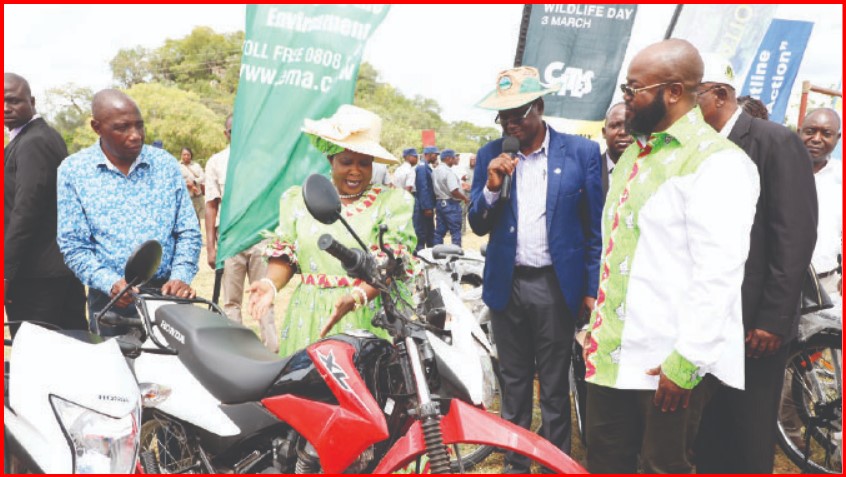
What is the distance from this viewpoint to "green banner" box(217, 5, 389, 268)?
4.07 m

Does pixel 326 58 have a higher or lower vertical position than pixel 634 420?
higher

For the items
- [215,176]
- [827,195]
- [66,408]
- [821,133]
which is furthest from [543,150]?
[215,176]

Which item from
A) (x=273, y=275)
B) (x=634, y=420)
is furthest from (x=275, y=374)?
(x=634, y=420)

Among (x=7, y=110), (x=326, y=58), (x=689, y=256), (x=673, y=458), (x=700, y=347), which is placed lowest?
(x=673, y=458)

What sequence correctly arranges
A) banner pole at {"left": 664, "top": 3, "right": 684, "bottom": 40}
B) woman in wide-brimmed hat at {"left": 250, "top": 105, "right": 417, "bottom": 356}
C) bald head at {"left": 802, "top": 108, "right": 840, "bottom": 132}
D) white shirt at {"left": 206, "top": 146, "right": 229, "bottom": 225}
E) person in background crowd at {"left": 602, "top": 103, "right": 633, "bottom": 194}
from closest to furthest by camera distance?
1. woman in wide-brimmed hat at {"left": 250, "top": 105, "right": 417, "bottom": 356}
2. person in background crowd at {"left": 602, "top": 103, "right": 633, "bottom": 194}
3. bald head at {"left": 802, "top": 108, "right": 840, "bottom": 132}
4. white shirt at {"left": 206, "top": 146, "right": 229, "bottom": 225}
5. banner pole at {"left": 664, "top": 3, "right": 684, "bottom": 40}

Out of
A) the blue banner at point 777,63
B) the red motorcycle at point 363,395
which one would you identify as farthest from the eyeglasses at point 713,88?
the blue banner at point 777,63

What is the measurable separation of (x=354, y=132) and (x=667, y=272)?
130 centimetres

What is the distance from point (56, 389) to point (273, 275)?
0.92m

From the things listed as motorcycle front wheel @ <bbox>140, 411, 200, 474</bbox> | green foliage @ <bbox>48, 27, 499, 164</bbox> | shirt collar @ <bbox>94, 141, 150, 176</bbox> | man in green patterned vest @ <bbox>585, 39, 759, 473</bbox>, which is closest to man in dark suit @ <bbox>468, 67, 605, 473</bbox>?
man in green patterned vest @ <bbox>585, 39, 759, 473</bbox>

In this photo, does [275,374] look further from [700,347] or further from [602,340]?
[700,347]

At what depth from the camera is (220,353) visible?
214 centimetres

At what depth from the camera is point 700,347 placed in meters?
1.87

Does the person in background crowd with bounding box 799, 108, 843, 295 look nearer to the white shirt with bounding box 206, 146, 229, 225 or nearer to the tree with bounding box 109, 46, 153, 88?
the white shirt with bounding box 206, 146, 229, 225

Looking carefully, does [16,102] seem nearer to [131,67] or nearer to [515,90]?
[515,90]
